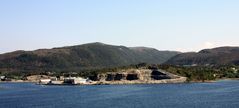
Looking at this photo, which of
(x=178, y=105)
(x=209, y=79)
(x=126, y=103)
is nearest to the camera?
(x=178, y=105)

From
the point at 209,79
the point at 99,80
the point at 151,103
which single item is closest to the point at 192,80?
the point at 209,79

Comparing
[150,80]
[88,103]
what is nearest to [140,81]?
[150,80]

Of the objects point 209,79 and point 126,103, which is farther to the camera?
point 209,79

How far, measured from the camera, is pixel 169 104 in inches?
3693

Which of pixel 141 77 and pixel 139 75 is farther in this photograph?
pixel 139 75

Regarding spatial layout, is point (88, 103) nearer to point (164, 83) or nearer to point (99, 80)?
point (164, 83)

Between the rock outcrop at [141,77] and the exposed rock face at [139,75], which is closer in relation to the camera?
the rock outcrop at [141,77]

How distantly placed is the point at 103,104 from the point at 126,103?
4355mm

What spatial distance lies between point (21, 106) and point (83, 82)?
9234 cm

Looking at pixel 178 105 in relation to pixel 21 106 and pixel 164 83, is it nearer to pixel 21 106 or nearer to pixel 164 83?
pixel 21 106

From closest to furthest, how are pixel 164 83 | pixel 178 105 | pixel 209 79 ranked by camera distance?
1. pixel 178 105
2. pixel 164 83
3. pixel 209 79

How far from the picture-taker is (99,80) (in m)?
195

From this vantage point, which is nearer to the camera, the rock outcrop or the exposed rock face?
the rock outcrop

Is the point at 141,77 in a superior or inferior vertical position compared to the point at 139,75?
inferior
